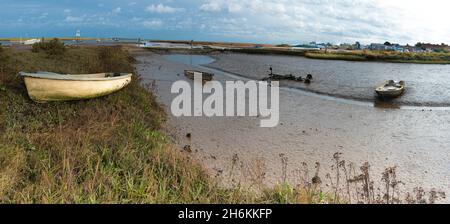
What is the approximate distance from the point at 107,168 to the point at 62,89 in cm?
494

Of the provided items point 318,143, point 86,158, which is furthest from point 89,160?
point 318,143

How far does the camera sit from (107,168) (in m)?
7.02

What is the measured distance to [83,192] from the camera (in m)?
5.86

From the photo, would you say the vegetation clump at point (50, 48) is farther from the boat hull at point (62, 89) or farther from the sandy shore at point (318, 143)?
the boat hull at point (62, 89)

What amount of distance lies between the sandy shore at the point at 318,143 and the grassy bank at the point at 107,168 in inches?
22.8

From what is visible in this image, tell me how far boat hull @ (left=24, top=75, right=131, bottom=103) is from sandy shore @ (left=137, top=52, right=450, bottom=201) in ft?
10.3

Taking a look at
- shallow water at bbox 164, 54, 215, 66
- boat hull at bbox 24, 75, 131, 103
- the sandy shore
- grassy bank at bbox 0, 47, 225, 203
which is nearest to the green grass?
grassy bank at bbox 0, 47, 225, 203

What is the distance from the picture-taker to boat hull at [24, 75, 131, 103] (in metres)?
10.1

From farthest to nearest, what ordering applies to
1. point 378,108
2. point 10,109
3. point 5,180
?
point 378,108
point 10,109
point 5,180

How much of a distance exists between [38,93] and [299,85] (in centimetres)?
2318

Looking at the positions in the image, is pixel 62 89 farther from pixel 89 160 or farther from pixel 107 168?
pixel 107 168

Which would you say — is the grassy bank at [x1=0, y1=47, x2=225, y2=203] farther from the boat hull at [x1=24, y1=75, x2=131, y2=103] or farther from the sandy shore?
the sandy shore
